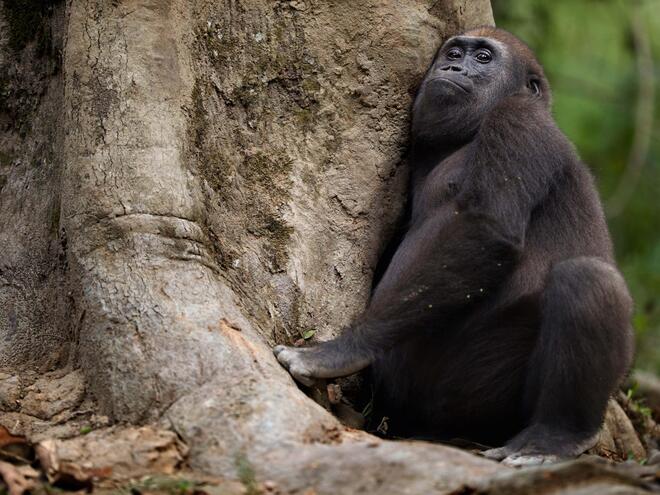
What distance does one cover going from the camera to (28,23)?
5430mm

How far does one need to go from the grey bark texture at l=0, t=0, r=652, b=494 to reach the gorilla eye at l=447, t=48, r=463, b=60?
13 cm

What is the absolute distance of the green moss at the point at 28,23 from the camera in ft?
17.7

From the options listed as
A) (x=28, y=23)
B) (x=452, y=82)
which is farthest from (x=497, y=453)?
(x=28, y=23)

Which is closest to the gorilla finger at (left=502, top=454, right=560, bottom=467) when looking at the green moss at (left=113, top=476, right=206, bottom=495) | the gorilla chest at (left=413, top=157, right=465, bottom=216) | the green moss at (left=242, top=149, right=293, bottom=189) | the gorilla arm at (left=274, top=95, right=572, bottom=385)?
the gorilla arm at (left=274, top=95, right=572, bottom=385)

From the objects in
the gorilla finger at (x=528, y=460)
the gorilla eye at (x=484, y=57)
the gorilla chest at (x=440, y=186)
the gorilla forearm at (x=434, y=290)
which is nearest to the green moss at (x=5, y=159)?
the gorilla forearm at (x=434, y=290)

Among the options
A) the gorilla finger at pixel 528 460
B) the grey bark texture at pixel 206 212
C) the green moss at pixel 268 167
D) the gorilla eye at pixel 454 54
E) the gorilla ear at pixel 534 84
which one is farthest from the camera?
the gorilla ear at pixel 534 84

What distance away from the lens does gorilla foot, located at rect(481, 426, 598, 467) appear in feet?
15.5

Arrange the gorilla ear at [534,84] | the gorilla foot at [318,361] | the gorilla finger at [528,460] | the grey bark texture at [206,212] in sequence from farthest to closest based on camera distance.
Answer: the gorilla ear at [534,84] → the gorilla foot at [318,361] → the gorilla finger at [528,460] → the grey bark texture at [206,212]

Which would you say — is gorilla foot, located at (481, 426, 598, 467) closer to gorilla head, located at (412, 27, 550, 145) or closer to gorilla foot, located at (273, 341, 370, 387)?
gorilla foot, located at (273, 341, 370, 387)

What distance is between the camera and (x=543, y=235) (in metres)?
5.33

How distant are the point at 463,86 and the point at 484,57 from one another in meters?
0.30

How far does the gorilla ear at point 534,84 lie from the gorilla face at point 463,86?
3.1 inches

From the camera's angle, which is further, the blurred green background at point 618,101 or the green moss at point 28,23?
the blurred green background at point 618,101

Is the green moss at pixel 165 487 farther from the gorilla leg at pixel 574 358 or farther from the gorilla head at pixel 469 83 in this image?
the gorilla head at pixel 469 83
